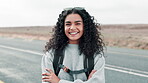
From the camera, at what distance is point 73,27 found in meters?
2.45

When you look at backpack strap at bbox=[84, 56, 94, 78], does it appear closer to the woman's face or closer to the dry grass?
the woman's face

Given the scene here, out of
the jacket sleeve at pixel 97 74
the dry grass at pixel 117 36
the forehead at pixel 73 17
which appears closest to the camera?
the jacket sleeve at pixel 97 74

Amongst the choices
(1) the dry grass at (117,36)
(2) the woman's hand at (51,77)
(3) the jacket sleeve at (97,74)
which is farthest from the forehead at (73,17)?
(1) the dry grass at (117,36)

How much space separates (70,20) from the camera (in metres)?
2.45

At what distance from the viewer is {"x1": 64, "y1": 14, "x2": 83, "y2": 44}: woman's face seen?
2447mm

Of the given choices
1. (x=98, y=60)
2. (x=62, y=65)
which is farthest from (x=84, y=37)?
(x=62, y=65)

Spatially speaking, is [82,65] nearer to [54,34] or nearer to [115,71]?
[54,34]

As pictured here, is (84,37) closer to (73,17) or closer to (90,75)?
(73,17)

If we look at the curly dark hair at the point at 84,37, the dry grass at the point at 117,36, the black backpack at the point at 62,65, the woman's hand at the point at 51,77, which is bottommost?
the dry grass at the point at 117,36

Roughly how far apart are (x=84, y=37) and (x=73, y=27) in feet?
0.61

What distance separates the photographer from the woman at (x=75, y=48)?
2.36 metres

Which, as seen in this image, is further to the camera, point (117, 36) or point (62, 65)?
point (117, 36)

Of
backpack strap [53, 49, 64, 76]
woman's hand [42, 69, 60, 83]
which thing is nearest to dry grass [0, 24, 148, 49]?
backpack strap [53, 49, 64, 76]

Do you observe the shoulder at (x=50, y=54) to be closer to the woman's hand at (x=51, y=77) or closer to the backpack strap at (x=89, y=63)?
the woman's hand at (x=51, y=77)
